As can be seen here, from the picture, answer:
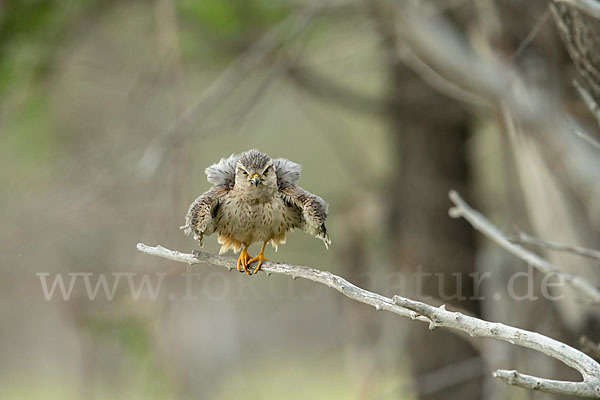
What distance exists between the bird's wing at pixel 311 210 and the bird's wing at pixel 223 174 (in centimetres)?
28

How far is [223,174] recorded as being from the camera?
282cm

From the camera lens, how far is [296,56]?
5.59 metres

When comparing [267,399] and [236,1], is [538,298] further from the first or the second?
[267,399]

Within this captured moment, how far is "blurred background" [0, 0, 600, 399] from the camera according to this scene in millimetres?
4457

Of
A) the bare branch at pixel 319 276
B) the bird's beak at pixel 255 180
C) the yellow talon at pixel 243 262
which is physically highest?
the bird's beak at pixel 255 180

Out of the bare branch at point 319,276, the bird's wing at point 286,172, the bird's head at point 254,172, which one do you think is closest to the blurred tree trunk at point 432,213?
the bird's wing at point 286,172

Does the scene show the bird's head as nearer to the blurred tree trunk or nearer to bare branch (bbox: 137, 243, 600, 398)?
bare branch (bbox: 137, 243, 600, 398)

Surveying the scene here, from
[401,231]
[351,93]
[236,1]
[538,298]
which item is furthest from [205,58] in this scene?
[538,298]

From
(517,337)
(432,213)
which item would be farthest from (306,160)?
(517,337)

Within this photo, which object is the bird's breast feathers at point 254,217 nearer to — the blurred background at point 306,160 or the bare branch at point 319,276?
the bare branch at point 319,276

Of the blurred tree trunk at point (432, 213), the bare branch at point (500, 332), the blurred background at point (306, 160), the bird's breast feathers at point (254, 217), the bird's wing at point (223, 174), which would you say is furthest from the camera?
the blurred tree trunk at point (432, 213)

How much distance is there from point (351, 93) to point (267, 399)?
331 inches

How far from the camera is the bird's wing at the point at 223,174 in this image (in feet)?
9.14

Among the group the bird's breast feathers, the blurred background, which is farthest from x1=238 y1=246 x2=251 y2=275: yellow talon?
the blurred background
